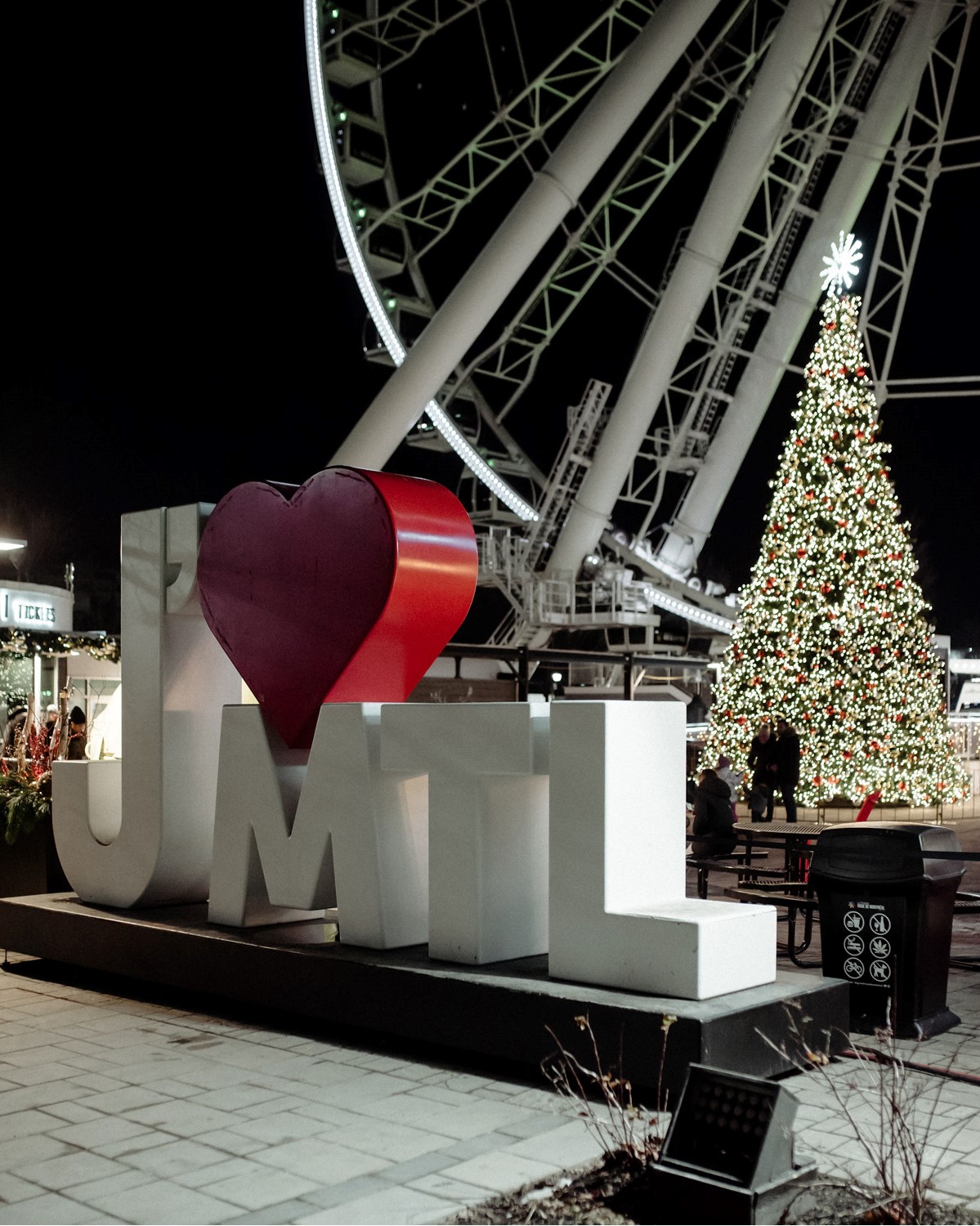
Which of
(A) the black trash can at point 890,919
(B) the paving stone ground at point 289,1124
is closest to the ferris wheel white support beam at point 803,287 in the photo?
(A) the black trash can at point 890,919

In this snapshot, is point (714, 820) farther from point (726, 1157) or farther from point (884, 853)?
point (726, 1157)

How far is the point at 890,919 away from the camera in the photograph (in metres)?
7.30

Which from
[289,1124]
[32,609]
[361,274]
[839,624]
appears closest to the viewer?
[289,1124]

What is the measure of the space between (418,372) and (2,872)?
16.7m

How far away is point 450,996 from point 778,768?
426 inches

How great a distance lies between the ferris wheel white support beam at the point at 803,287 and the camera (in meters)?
27.9

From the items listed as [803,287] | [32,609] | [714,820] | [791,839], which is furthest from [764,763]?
[32,609]

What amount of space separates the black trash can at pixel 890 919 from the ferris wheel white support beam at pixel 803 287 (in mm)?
22482

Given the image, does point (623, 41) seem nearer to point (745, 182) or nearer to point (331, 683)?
point (745, 182)

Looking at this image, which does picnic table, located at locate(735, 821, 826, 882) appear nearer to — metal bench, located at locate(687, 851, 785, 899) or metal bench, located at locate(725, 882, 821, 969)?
metal bench, located at locate(687, 851, 785, 899)

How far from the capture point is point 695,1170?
13.8 feet

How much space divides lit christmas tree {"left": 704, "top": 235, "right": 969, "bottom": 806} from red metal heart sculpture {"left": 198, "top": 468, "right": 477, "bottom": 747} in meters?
9.88

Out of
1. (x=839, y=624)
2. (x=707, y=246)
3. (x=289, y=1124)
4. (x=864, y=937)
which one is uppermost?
(x=707, y=246)

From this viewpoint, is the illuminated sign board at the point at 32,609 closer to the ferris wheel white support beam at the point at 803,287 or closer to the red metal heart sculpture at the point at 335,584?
the ferris wheel white support beam at the point at 803,287
